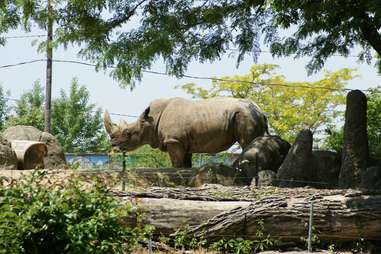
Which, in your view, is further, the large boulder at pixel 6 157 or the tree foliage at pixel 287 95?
the tree foliage at pixel 287 95

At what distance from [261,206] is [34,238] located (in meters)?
4.69

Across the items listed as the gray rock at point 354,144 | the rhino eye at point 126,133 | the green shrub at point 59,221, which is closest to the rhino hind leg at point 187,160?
the rhino eye at point 126,133

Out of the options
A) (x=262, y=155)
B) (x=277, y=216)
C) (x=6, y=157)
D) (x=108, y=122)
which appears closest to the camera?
(x=277, y=216)

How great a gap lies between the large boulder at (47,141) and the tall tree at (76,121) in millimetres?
21614

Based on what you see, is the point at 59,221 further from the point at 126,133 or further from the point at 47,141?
the point at 47,141

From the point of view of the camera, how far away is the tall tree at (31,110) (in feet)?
122

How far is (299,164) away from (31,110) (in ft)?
94.3

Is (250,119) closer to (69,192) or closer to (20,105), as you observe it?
(69,192)

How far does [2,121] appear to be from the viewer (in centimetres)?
3862

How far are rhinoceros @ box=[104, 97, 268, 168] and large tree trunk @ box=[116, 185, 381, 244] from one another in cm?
512

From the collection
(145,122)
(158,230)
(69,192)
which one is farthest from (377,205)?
(145,122)

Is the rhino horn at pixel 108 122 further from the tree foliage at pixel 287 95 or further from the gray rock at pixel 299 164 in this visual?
the tree foliage at pixel 287 95

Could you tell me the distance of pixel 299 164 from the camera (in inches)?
494

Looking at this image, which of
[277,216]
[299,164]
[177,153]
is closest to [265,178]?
[299,164]
